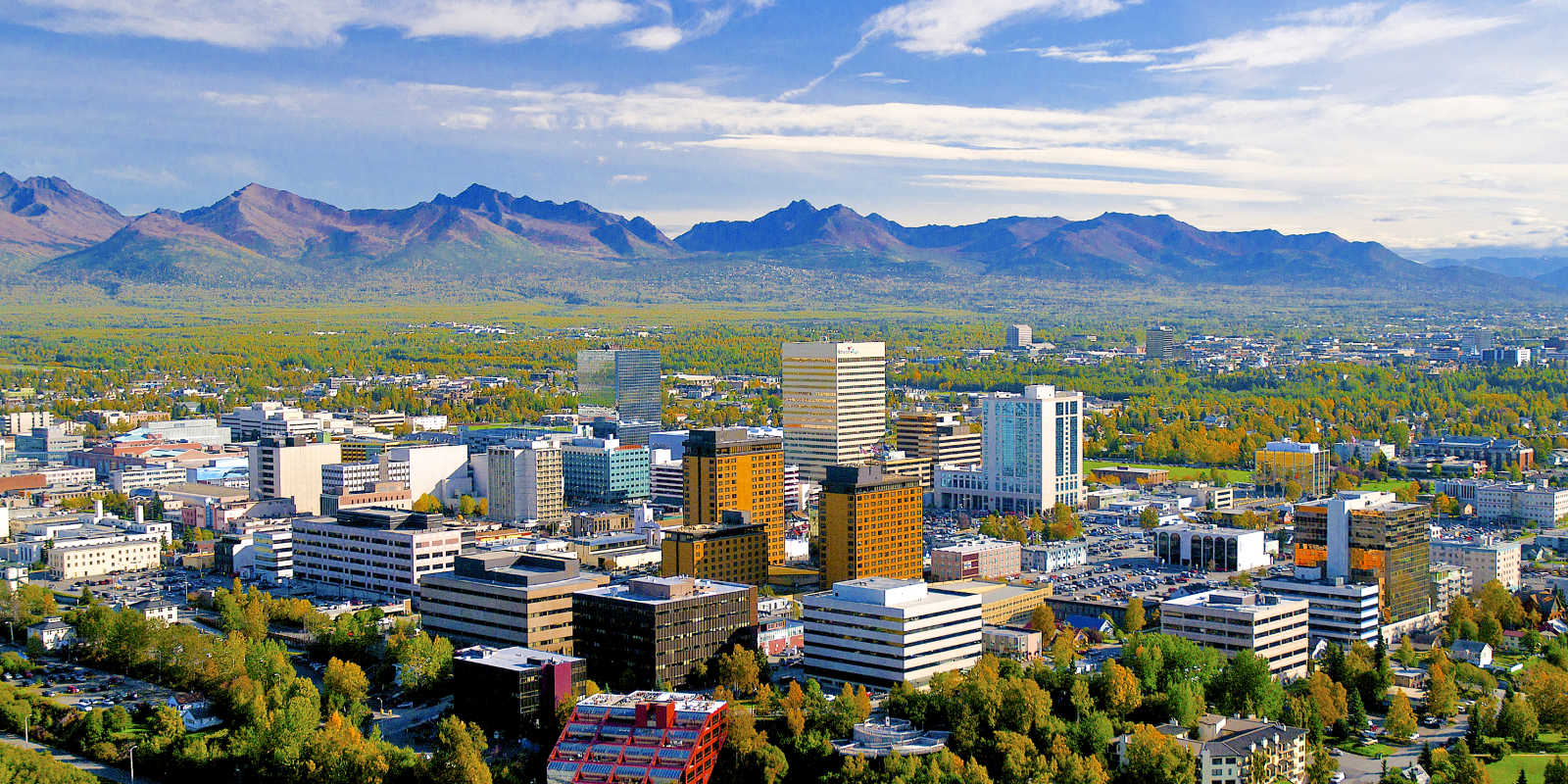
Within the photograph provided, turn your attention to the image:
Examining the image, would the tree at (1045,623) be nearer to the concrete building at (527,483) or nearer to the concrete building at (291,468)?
the concrete building at (527,483)

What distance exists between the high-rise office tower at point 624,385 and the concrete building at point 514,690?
46.8 meters

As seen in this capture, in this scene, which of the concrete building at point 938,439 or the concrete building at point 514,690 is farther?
the concrete building at point 938,439

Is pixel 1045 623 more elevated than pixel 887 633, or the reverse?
pixel 887 633

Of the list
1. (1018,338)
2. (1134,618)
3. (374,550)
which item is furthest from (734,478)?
(1018,338)

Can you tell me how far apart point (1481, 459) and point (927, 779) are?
5286cm

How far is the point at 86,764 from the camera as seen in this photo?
Answer: 30.0 m

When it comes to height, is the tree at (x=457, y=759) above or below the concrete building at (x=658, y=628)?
below

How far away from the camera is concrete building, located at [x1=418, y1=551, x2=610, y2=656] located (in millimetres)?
34625

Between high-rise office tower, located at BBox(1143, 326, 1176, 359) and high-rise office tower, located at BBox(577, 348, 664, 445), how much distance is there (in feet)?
212

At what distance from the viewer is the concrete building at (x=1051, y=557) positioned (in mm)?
48531

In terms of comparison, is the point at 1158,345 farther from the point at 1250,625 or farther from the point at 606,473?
the point at 1250,625

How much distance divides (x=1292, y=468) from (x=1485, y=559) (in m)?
19.8

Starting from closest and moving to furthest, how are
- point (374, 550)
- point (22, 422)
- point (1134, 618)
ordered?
point (1134, 618), point (374, 550), point (22, 422)

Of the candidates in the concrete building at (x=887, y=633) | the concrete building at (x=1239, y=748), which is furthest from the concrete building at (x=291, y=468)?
the concrete building at (x=1239, y=748)
